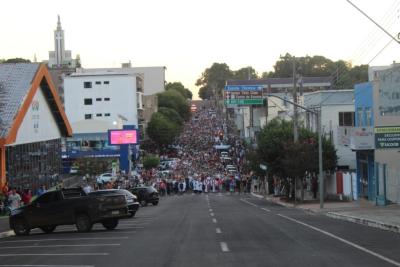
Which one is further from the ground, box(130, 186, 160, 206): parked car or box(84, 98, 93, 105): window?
box(84, 98, 93, 105): window

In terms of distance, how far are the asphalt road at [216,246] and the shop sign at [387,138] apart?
34.6 ft

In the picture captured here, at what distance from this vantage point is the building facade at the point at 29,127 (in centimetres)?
4130

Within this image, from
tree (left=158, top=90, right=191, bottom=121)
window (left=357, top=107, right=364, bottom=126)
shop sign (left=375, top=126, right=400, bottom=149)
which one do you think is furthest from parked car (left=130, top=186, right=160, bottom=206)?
tree (left=158, top=90, right=191, bottom=121)

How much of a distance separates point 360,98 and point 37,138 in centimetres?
2255

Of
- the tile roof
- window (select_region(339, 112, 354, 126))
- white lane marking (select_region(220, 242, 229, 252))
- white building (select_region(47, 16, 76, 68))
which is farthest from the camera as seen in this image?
white building (select_region(47, 16, 76, 68))

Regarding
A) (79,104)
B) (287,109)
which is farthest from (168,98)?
(287,109)

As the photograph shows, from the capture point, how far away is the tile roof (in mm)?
41284

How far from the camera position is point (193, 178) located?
67.3 m

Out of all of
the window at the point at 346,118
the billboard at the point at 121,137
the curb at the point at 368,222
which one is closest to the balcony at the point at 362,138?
the curb at the point at 368,222

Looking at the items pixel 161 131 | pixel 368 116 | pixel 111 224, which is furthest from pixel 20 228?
pixel 161 131

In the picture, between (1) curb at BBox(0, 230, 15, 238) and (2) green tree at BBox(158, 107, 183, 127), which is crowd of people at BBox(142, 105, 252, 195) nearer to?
(2) green tree at BBox(158, 107, 183, 127)

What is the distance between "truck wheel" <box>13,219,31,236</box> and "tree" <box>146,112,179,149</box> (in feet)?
334

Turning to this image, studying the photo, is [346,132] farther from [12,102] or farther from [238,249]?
[238,249]

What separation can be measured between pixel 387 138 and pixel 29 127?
80.6 feet
